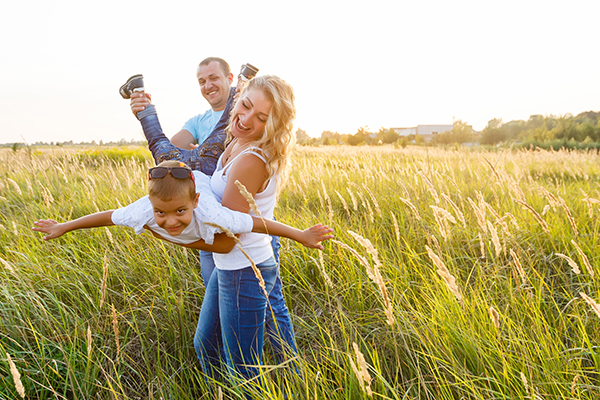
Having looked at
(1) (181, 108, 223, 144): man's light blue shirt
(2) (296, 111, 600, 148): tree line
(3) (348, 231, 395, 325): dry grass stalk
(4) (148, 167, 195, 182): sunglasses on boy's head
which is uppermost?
(2) (296, 111, 600, 148): tree line

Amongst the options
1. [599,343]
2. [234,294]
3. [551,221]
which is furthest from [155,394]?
[551,221]

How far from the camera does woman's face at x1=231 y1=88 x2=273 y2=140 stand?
1.69m

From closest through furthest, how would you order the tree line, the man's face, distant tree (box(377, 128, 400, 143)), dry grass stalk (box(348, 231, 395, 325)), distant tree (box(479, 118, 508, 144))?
dry grass stalk (box(348, 231, 395, 325)) < the man's face < the tree line < distant tree (box(479, 118, 508, 144)) < distant tree (box(377, 128, 400, 143))

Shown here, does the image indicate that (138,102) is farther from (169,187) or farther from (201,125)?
(169,187)

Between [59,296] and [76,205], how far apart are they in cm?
190

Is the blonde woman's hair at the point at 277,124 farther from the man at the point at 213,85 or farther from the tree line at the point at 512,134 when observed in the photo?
the tree line at the point at 512,134

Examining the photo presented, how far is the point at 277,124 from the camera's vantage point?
171 centimetres

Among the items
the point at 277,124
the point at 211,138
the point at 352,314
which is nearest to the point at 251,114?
the point at 277,124

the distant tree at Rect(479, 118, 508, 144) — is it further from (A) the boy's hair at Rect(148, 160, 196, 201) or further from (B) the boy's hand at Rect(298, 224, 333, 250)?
(A) the boy's hair at Rect(148, 160, 196, 201)

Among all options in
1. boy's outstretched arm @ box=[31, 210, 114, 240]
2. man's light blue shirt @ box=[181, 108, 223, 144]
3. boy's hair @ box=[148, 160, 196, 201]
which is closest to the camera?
boy's hair @ box=[148, 160, 196, 201]

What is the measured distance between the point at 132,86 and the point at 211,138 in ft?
2.05

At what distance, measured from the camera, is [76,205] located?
396 cm

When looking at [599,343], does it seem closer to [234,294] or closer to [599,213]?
[234,294]

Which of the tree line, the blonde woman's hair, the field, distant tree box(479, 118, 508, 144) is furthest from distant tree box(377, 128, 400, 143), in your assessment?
the blonde woman's hair
